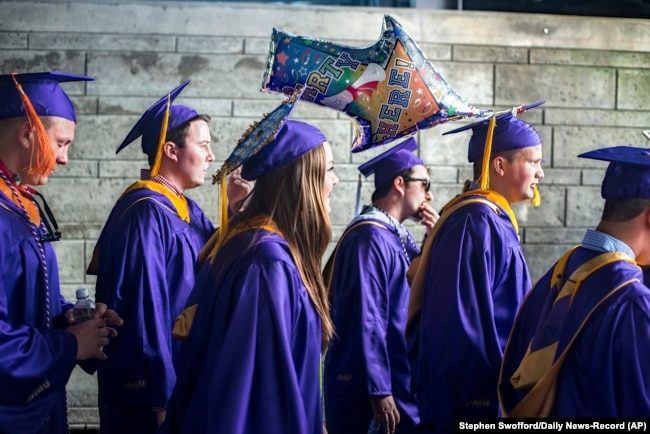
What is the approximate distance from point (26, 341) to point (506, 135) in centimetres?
233

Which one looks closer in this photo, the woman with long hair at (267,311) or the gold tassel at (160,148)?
the woman with long hair at (267,311)

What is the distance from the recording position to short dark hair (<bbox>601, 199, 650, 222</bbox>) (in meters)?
2.78

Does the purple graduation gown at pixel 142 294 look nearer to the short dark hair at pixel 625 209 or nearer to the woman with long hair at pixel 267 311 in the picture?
the woman with long hair at pixel 267 311

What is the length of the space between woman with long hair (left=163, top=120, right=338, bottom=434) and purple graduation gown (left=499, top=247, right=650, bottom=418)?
738 mm

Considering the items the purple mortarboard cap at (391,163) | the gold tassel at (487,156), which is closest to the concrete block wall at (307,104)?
the purple mortarboard cap at (391,163)

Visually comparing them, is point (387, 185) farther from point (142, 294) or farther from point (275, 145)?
point (275, 145)

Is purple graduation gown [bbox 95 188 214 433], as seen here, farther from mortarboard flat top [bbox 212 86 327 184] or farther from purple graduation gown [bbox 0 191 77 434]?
mortarboard flat top [bbox 212 86 327 184]

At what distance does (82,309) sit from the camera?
3.36 metres

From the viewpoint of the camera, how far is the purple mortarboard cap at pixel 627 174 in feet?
9.07

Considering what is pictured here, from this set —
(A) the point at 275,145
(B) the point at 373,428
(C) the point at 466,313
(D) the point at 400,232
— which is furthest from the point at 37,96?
(B) the point at 373,428

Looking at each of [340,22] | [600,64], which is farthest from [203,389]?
[600,64]

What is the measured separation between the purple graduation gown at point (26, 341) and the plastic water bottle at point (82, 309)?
137 millimetres

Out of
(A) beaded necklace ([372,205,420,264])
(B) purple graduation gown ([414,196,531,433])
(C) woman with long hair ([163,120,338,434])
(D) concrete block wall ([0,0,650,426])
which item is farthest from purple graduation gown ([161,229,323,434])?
(D) concrete block wall ([0,0,650,426])

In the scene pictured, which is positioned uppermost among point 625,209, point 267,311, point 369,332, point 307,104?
point 307,104
